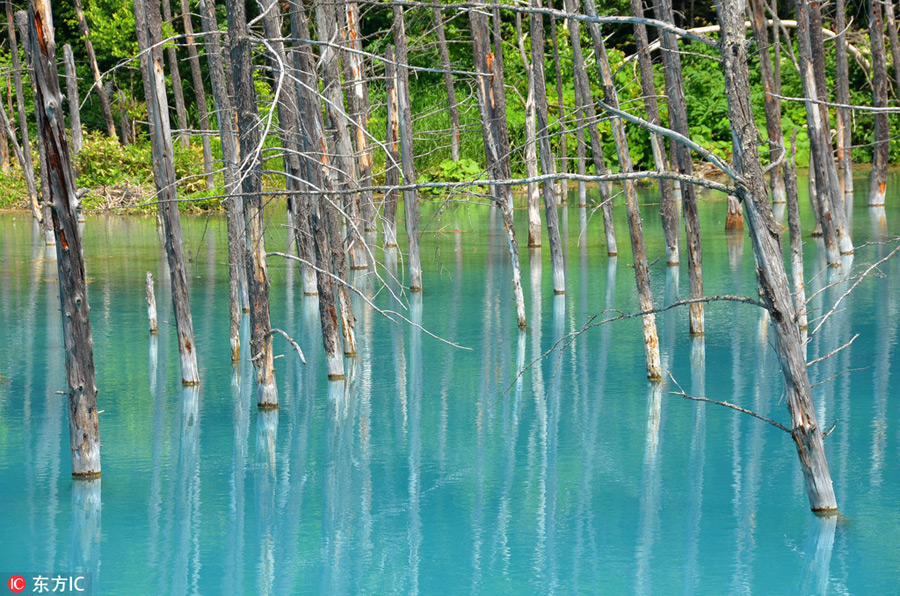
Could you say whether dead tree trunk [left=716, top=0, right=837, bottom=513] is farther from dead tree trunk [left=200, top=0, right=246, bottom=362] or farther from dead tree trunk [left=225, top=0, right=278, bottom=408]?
dead tree trunk [left=200, top=0, right=246, bottom=362]

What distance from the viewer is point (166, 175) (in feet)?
38.9

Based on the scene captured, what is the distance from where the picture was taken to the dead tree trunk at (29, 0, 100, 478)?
8.13 m

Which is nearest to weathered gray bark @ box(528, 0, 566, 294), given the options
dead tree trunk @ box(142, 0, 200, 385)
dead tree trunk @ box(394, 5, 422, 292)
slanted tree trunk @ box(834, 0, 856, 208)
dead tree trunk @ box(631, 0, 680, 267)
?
dead tree trunk @ box(631, 0, 680, 267)

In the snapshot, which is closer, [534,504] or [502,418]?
[534,504]

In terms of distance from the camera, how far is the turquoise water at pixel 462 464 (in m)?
7.66

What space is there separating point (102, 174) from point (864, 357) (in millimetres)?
29433

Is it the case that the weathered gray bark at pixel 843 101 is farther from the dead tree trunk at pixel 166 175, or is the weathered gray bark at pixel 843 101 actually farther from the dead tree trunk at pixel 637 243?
the dead tree trunk at pixel 166 175

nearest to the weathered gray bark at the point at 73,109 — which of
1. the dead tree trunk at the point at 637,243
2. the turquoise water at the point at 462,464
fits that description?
the turquoise water at the point at 462,464

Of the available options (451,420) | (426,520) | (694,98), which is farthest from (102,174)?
(426,520)

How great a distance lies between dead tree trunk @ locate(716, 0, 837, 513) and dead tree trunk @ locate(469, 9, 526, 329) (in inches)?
278

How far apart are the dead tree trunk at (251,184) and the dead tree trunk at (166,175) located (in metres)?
1.03

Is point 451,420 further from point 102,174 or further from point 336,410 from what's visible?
point 102,174

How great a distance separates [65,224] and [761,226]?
5140 mm

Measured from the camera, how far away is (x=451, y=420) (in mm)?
11508
